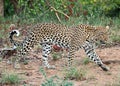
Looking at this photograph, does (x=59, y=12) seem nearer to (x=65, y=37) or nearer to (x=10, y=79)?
(x=65, y=37)

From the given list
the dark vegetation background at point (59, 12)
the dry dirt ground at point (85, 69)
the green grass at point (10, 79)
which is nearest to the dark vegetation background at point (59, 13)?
the dark vegetation background at point (59, 12)

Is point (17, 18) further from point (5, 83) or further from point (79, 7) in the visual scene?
point (5, 83)

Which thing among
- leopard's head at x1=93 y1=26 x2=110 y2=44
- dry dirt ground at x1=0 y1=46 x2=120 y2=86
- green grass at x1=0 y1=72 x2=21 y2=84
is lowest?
dry dirt ground at x1=0 y1=46 x2=120 y2=86

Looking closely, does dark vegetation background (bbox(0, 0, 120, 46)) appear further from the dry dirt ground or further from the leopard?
the leopard

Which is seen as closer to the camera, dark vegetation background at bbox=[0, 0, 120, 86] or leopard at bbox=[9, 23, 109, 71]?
leopard at bbox=[9, 23, 109, 71]

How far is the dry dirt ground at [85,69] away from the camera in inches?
342

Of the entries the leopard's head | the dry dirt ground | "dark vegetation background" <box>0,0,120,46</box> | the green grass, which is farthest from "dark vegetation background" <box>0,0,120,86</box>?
the green grass

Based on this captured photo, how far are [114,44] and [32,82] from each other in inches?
192

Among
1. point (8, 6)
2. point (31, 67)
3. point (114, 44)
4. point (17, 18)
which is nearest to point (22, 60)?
point (31, 67)

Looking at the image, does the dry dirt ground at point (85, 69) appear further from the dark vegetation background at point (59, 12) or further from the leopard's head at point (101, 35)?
the dark vegetation background at point (59, 12)

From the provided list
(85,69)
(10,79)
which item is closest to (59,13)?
(85,69)

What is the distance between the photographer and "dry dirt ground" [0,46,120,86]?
28.5ft

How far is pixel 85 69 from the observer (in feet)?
A: 32.6

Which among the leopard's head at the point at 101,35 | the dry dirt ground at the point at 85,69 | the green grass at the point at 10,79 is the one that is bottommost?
the dry dirt ground at the point at 85,69
